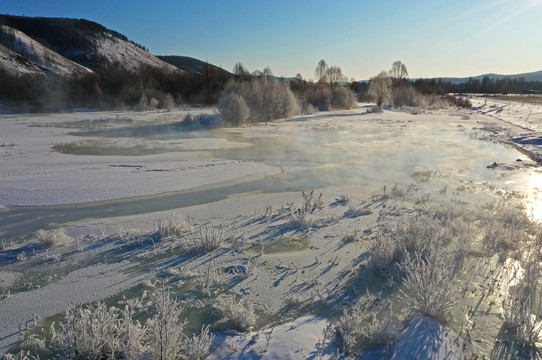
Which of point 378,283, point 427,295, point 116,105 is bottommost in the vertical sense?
point 378,283

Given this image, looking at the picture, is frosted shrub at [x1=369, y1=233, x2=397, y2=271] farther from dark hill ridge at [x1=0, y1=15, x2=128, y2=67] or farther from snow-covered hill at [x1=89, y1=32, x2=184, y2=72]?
dark hill ridge at [x1=0, y1=15, x2=128, y2=67]

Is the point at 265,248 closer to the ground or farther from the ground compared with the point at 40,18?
closer to the ground

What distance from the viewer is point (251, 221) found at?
5637 millimetres

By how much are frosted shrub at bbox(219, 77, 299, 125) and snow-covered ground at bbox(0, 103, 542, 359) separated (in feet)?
22.0

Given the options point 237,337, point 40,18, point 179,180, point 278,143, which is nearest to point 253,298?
point 237,337

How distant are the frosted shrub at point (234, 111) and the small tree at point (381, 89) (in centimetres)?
2163

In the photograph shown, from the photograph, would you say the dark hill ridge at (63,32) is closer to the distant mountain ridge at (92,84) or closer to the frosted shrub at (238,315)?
the distant mountain ridge at (92,84)

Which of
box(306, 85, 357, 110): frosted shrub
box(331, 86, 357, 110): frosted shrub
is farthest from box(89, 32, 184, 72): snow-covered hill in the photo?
box(331, 86, 357, 110): frosted shrub

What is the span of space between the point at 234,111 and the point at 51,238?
49.0ft

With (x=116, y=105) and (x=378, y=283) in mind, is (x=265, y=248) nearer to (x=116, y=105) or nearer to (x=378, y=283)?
(x=378, y=283)

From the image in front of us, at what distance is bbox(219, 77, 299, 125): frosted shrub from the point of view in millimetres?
19062

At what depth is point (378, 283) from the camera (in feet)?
12.9

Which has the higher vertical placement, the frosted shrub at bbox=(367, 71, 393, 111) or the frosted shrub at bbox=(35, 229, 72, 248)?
the frosted shrub at bbox=(367, 71, 393, 111)

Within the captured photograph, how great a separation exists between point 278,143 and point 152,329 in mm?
11423
